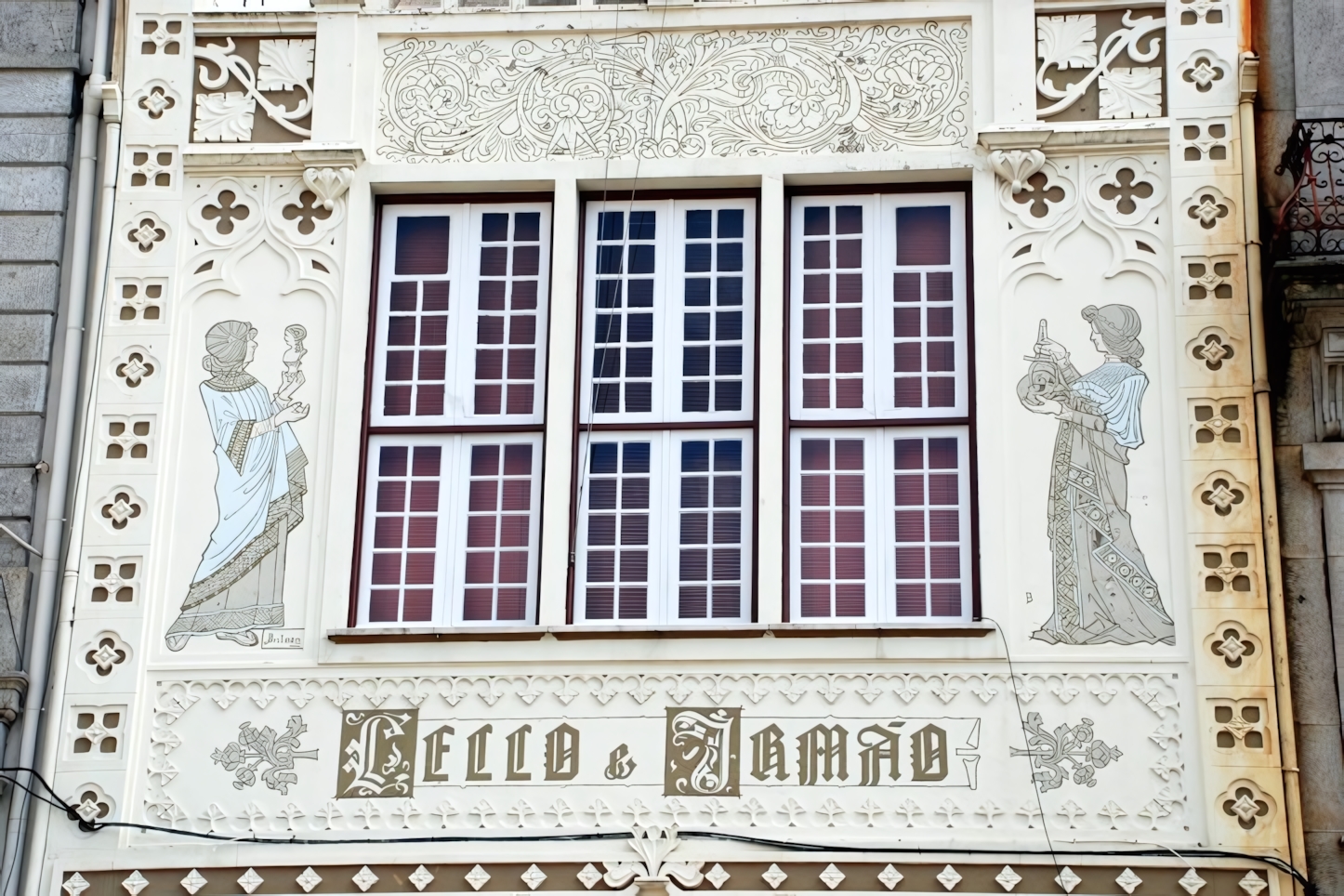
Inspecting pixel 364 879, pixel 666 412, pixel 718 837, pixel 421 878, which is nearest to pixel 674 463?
pixel 666 412

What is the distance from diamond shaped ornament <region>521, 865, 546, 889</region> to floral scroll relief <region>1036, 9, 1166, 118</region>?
5.08 m

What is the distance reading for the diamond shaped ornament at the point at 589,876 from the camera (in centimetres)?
1194

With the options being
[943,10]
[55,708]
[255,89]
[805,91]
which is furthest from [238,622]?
[943,10]

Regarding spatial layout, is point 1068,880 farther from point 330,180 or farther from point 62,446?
point 62,446

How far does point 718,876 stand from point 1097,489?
114 inches

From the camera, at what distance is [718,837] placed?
12.0m

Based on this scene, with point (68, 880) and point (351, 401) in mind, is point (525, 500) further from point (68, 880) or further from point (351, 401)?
point (68, 880)

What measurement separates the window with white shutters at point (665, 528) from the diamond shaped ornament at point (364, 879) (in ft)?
5.73

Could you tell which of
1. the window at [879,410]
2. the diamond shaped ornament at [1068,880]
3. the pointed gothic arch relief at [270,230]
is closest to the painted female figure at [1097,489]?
the window at [879,410]

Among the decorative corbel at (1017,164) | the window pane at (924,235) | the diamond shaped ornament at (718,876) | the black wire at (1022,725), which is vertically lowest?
the diamond shaped ornament at (718,876)

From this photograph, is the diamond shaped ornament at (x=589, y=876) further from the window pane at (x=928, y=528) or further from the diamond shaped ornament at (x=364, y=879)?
the window pane at (x=928, y=528)

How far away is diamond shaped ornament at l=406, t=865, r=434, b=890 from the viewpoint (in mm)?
11984

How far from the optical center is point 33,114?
1368 cm

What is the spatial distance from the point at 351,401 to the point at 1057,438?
12.7ft
